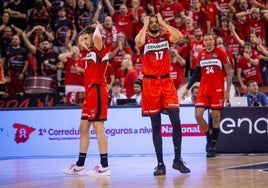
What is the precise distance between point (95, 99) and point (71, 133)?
485 cm

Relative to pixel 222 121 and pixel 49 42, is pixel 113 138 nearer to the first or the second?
pixel 222 121

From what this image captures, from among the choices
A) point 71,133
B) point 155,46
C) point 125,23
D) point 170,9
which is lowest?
point 71,133

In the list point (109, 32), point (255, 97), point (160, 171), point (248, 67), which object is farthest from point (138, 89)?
point (160, 171)

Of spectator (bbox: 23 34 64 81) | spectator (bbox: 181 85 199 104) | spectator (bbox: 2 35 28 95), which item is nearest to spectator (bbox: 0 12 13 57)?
spectator (bbox: 2 35 28 95)

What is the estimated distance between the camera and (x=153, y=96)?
10.9 m

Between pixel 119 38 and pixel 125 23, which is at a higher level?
pixel 125 23

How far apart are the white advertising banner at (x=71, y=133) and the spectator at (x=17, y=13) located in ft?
19.8

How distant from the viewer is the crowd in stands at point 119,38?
706 inches

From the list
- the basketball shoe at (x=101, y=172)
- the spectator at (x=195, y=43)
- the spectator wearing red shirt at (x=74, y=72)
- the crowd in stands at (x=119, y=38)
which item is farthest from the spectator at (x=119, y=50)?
the basketball shoe at (x=101, y=172)

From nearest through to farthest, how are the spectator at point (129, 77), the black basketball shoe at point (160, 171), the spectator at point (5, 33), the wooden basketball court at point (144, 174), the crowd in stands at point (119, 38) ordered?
the wooden basketball court at point (144, 174), the black basketball shoe at point (160, 171), the spectator at point (129, 77), the crowd in stands at point (119, 38), the spectator at point (5, 33)

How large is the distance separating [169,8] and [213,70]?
6580mm

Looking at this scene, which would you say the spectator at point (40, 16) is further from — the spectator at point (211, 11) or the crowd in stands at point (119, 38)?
the spectator at point (211, 11)

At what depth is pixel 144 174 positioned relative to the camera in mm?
10773

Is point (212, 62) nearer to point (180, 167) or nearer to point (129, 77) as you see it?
point (180, 167)
